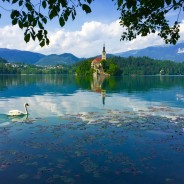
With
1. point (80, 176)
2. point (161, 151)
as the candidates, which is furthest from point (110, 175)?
point (161, 151)

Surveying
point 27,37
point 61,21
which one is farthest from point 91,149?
point 27,37

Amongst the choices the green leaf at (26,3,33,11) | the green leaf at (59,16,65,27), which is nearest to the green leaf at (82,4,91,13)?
the green leaf at (59,16,65,27)

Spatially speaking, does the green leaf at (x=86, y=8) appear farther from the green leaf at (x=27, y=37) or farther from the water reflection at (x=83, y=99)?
the water reflection at (x=83, y=99)

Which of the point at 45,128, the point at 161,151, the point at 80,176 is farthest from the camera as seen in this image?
the point at 45,128

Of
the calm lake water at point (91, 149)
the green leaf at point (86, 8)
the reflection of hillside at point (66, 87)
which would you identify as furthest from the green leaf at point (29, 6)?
the reflection of hillside at point (66, 87)

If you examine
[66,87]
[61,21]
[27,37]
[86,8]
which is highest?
[86,8]

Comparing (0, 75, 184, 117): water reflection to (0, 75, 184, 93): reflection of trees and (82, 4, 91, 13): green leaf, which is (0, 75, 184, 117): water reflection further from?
(82, 4, 91, 13): green leaf

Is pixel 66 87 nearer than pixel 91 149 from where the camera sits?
No

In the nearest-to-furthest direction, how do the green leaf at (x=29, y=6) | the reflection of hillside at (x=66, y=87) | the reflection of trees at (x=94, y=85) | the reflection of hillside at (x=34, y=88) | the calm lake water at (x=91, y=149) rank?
the green leaf at (x=29, y=6) < the calm lake water at (x=91, y=149) < the reflection of hillside at (x=34, y=88) < the reflection of hillside at (x=66, y=87) < the reflection of trees at (x=94, y=85)

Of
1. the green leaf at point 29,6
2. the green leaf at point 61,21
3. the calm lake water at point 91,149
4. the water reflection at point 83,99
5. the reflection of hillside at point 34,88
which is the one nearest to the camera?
the green leaf at point 29,6

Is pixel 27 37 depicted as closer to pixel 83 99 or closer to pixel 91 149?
pixel 91 149

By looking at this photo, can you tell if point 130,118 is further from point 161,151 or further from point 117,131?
point 161,151

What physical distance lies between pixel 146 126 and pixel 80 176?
14.5m

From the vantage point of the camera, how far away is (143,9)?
46.5 ft
